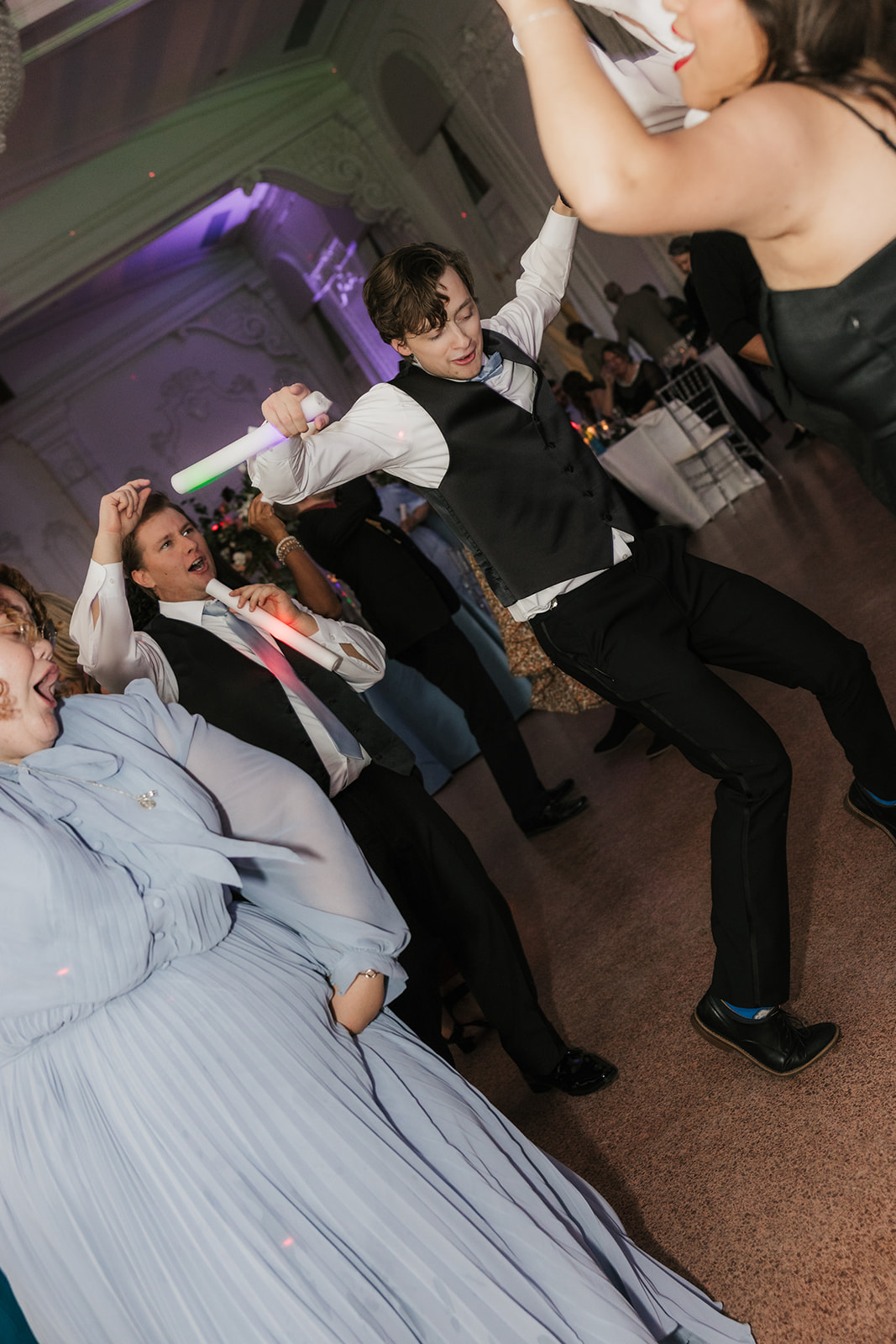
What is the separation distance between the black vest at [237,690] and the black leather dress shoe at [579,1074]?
0.83 metres

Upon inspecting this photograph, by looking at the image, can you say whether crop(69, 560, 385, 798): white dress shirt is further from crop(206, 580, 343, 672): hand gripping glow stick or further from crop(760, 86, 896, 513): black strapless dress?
crop(760, 86, 896, 513): black strapless dress

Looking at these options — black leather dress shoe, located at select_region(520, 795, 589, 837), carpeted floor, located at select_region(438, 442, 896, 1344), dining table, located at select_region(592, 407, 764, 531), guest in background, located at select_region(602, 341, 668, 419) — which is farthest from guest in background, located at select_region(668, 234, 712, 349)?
black leather dress shoe, located at select_region(520, 795, 589, 837)

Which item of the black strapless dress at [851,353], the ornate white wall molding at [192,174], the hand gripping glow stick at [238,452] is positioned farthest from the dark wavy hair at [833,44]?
the ornate white wall molding at [192,174]

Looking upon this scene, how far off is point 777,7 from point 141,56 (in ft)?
20.3

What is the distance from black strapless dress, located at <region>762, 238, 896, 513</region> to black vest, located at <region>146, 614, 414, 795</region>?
4.06 ft

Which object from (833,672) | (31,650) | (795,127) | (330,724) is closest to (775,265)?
(795,127)

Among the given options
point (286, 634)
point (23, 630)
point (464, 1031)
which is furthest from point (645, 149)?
point (464, 1031)

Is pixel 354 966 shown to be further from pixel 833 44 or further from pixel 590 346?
pixel 590 346

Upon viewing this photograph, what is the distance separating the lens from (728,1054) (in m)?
1.96

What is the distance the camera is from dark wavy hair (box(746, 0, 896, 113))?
0.98 metres

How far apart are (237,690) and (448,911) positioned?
0.68 meters

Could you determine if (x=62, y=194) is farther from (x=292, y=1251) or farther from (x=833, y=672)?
(x=292, y=1251)

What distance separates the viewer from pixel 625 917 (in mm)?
2697

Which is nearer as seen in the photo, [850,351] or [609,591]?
[850,351]
